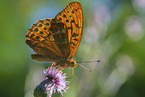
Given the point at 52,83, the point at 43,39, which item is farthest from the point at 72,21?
the point at 52,83

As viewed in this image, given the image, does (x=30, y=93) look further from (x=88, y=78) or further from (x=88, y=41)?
(x=88, y=41)

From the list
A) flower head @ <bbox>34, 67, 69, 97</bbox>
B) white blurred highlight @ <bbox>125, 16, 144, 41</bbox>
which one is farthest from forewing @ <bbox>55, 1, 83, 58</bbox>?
white blurred highlight @ <bbox>125, 16, 144, 41</bbox>

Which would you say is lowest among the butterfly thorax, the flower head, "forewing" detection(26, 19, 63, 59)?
the flower head

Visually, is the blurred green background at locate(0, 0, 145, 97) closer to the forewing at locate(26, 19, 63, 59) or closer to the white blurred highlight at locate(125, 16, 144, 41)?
the white blurred highlight at locate(125, 16, 144, 41)

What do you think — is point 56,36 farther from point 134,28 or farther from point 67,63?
point 134,28

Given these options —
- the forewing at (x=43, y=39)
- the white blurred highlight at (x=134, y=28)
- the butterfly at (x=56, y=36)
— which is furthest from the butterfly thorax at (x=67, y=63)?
the white blurred highlight at (x=134, y=28)

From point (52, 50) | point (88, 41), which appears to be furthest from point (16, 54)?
point (52, 50)

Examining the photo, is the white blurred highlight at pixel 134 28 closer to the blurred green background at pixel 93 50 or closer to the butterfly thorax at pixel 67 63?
the blurred green background at pixel 93 50
